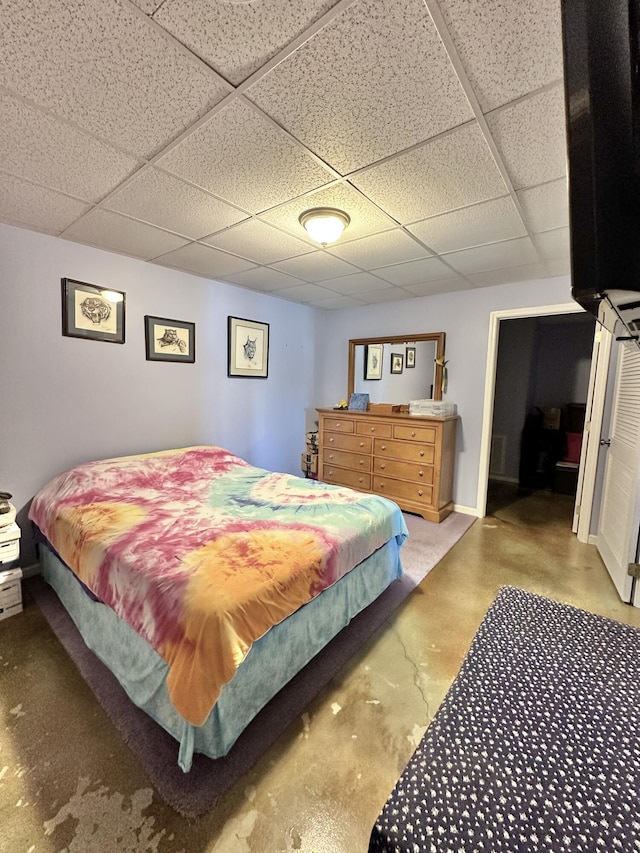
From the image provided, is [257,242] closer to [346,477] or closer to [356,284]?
[356,284]

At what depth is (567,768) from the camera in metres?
0.73

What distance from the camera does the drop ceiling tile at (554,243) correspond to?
234cm

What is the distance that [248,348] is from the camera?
389cm

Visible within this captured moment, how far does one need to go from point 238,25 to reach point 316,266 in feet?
6.74

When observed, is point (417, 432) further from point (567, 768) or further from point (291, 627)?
point (567, 768)

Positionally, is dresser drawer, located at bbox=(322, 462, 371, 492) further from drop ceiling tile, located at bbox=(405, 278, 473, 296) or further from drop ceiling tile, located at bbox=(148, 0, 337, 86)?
drop ceiling tile, located at bbox=(148, 0, 337, 86)

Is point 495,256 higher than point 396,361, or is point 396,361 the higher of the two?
point 495,256

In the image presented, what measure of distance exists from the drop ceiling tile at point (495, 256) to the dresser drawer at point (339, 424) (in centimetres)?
193

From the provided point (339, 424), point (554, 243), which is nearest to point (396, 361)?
point (339, 424)

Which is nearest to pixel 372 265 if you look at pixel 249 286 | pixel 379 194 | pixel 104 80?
pixel 379 194

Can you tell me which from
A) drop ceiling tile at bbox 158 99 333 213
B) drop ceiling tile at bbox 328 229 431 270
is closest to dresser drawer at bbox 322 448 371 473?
drop ceiling tile at bbox 328 229 431 270

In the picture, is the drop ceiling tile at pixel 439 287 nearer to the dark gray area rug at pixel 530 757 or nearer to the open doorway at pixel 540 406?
the open doorway at pixel 540 406

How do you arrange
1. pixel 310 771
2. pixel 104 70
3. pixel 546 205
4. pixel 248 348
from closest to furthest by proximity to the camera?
1. pixel 104 70
2. pixel 310 771
3. pixel 546 205
4. pixel 248 348

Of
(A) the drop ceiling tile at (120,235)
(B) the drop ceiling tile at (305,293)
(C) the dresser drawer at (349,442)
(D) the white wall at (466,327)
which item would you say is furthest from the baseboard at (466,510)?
(A) the drop ceiling tile at (120,235)
